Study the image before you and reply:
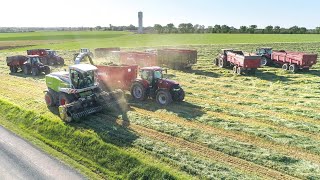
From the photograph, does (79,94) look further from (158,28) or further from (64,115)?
(158,28)

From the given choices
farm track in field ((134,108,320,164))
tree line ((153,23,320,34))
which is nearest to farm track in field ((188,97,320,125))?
farm track in field ((134,108,320,164))

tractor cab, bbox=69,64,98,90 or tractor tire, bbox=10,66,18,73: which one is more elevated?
tractor cab, bbox=69,64,98,90

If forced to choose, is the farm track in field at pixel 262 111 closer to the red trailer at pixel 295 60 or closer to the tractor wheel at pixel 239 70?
the tractor wheel at pixel 239 70

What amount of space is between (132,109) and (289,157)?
8.41m

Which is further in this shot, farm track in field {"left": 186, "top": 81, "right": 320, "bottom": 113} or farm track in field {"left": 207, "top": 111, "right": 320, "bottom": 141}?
farm track in field {"left": 186, "top": 81, "right": 320, "bottom": 113}

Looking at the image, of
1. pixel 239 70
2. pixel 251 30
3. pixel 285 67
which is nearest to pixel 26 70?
pixel 239 70

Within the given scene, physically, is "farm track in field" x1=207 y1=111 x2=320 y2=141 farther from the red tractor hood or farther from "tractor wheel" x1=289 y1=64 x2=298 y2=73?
"tractor wheel" x1=289 y1=64 x2=298 y2=73

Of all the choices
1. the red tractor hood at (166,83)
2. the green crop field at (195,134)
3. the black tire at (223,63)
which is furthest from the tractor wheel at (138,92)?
the black tire at (223,63)

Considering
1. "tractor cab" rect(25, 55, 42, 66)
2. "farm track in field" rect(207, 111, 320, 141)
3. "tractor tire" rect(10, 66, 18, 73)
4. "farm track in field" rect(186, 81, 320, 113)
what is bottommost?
"farm track in field" rect(207, 111, 320, 141)

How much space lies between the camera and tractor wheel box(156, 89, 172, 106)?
54.3 ft

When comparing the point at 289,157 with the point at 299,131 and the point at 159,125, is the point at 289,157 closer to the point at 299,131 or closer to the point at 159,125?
the point at 299,131

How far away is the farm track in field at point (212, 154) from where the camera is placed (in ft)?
31.8

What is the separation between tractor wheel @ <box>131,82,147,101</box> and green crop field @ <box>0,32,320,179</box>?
1.23ft

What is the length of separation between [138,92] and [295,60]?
16255 mm
